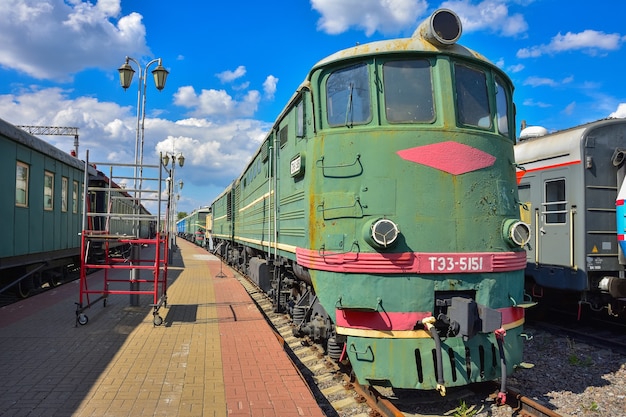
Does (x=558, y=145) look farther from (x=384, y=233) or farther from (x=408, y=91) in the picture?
(x=384, y=233)

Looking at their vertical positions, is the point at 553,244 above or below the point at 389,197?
below

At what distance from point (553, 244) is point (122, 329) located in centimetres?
825

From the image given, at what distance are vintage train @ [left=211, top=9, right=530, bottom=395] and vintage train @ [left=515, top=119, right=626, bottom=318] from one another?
3721 millimetres

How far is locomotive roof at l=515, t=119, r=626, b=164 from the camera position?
8961 millimetres

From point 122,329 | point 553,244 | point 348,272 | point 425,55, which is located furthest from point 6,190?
point 553,244

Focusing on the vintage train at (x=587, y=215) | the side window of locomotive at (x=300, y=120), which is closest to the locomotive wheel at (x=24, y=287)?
the side window of locomotive at (x=300, y=120)

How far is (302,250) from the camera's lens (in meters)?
6.20

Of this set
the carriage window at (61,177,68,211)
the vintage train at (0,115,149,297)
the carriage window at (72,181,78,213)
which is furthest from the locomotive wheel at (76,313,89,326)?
the carriage window at (72,181,78,213)

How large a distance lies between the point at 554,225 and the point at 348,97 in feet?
19.7

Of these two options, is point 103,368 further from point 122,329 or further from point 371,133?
point 371,133

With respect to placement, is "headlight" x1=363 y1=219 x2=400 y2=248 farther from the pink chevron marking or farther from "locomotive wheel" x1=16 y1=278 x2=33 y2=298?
"locomotive wheel" x1=16 y1=278 x2=33 y2=298

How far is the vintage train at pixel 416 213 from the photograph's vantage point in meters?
5.12

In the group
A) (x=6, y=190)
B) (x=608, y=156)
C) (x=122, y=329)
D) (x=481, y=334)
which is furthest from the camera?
(x=6, y=190)

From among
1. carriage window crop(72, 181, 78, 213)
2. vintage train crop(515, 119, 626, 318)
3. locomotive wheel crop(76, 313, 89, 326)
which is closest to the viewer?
locomotive wheel crop(76, 313, 89, 326)
